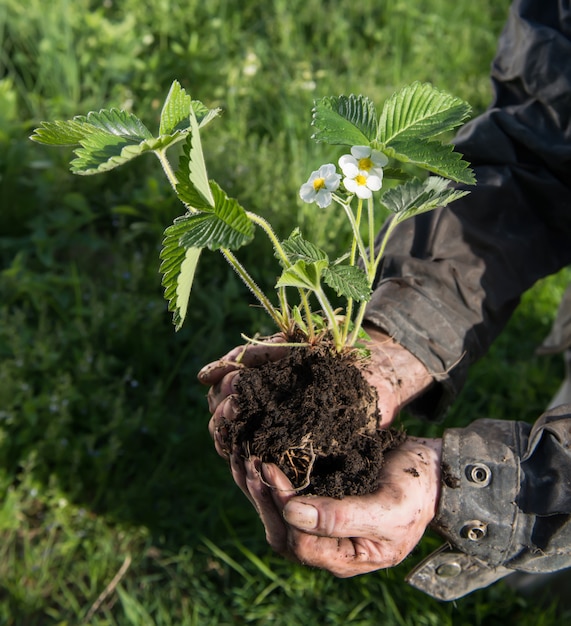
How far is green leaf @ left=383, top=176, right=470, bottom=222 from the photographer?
134cm

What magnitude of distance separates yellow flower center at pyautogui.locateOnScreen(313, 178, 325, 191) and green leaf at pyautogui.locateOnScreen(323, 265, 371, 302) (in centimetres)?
14

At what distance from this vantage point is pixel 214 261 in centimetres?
293

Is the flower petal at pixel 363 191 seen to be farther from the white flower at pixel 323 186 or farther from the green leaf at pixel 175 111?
the green leaf at pixel 175 111

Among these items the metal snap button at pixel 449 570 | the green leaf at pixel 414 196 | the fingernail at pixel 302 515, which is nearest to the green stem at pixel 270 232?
the green leaf at pixel 414 196

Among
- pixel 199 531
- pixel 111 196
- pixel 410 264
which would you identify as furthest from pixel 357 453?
pixel 111 196

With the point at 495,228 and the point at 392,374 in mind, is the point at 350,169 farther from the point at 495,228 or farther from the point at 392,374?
the point at 495,228

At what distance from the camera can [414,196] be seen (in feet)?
4.49

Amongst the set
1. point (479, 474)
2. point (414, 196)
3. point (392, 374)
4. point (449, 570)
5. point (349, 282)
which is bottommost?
point (449, 570)

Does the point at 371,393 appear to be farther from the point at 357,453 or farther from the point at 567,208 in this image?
the point at 567,208

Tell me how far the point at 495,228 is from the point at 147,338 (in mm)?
1312

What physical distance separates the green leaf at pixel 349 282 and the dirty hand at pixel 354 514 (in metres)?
0.39

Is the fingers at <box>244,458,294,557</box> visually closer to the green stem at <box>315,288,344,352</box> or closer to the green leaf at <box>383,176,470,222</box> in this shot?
the green stem at <box>315,288,344,352</box>

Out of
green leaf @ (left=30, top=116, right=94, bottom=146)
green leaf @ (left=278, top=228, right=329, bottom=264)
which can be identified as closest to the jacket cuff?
green leaf @ (left=278, top=228, right=329, bottom=264)

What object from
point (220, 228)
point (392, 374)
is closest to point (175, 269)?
point (220, 228)
